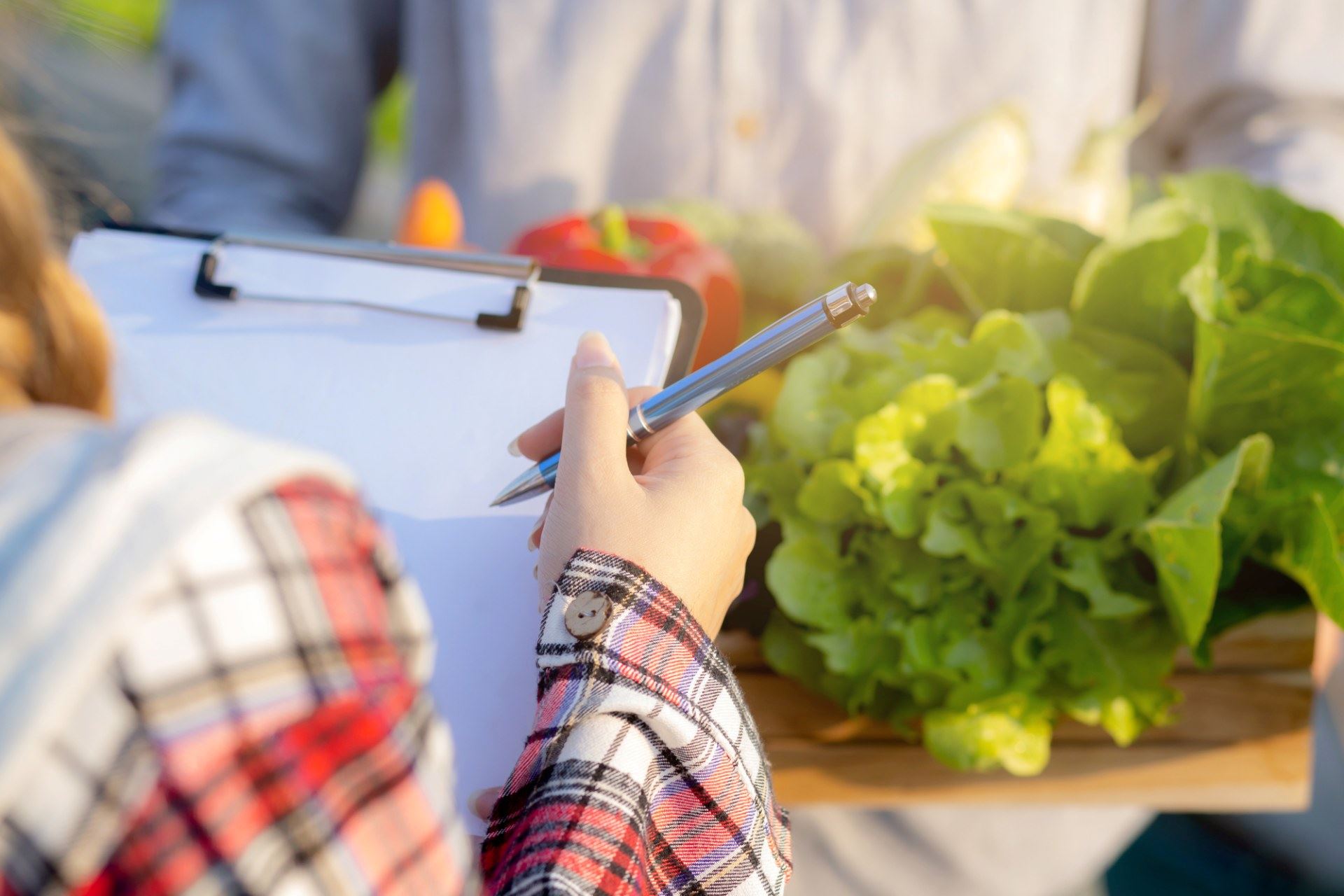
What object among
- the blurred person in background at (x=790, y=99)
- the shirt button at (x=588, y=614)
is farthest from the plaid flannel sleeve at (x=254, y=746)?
the blurred person in background at (x=790, y=99)

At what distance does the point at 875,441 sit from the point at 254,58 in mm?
911

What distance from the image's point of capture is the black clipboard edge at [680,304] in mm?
532

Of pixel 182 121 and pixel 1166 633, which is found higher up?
pixel 182 121

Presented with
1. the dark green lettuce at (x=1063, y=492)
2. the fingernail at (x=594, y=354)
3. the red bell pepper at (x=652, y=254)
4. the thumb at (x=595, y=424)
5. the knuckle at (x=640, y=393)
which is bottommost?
the dark green lettuce at (x=1063, y=492)

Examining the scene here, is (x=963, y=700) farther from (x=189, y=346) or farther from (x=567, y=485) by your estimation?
(x=189, y=346)

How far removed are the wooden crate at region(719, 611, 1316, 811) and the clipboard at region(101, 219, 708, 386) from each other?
21cm

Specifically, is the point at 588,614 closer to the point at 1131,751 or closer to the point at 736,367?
the point at 736,367

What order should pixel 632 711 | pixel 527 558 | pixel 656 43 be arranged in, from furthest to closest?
pixel 656 43 → pixel 527 558 → pixel 632 711

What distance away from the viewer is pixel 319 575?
246 millimetres

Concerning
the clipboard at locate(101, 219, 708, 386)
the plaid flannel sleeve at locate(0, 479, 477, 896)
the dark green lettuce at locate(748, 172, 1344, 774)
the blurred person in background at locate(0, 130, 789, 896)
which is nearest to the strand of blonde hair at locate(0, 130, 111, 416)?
the blurred person in background at locate(0, 130, 789, 896)

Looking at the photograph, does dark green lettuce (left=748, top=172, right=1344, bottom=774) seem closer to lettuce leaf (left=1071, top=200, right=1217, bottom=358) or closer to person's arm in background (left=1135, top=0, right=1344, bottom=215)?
lettuce leaf (left=1071, top=200, right=1217, bottom=358)

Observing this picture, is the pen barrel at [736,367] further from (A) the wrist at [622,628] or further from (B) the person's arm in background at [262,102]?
(B) the person's arm in background at [262,102]

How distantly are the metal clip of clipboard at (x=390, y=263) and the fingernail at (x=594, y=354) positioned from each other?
10cm

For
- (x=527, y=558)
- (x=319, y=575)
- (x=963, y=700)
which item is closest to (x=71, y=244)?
(x=527, y=558)
